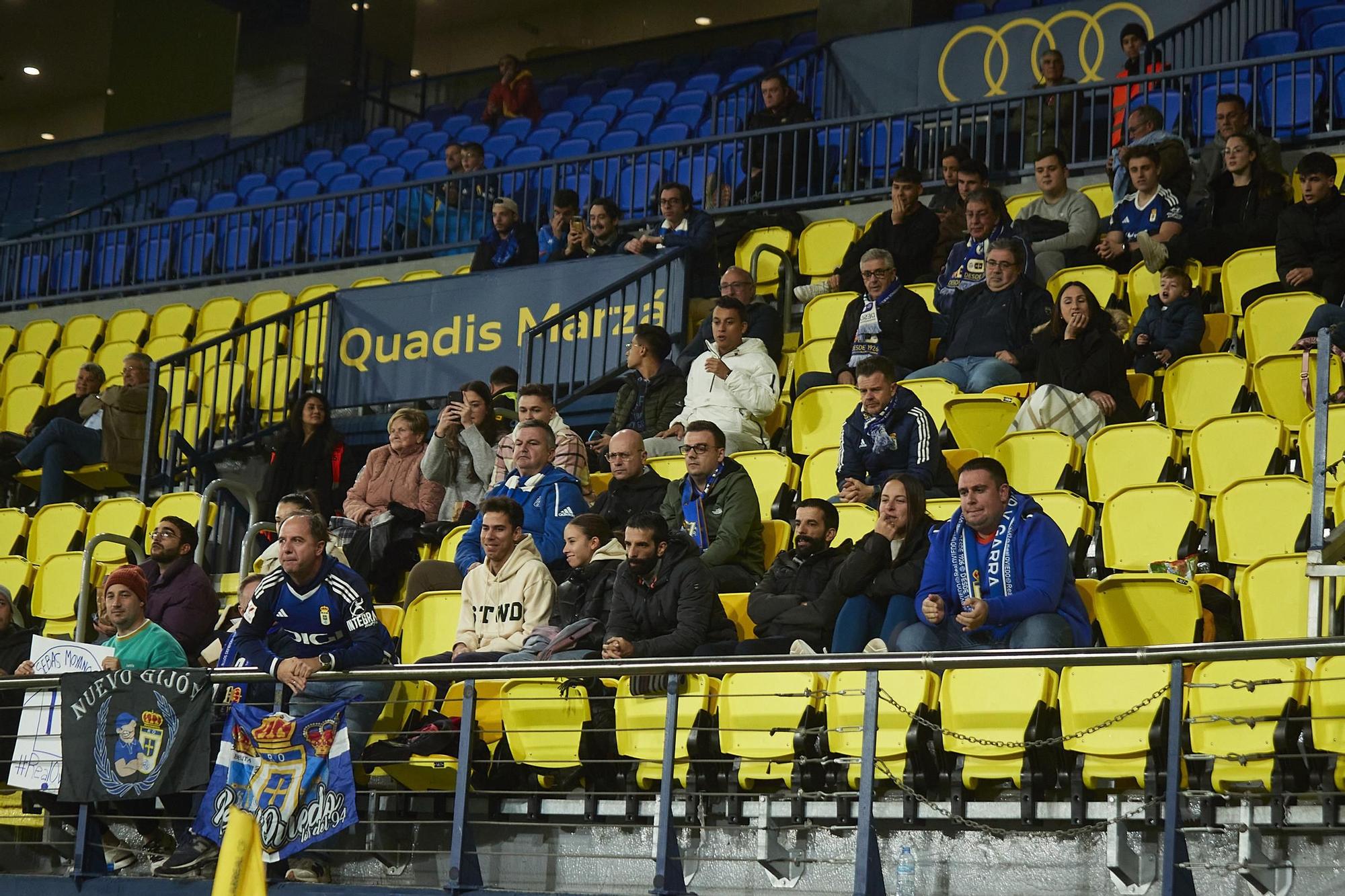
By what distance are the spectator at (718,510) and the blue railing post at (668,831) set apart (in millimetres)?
1901

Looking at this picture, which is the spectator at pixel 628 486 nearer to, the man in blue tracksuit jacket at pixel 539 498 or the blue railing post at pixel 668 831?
the man in blue tracksuit jacket at pixel 539 498

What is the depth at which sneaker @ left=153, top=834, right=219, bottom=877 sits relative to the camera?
6461 mm

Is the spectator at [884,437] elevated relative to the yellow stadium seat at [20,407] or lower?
lower

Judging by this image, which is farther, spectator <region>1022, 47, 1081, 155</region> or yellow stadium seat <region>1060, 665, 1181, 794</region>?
spectator <region>1022, 47, 1081, 155</region>

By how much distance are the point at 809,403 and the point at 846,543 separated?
208cm

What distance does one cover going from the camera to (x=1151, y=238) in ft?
30.5

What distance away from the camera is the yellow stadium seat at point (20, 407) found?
13469mm

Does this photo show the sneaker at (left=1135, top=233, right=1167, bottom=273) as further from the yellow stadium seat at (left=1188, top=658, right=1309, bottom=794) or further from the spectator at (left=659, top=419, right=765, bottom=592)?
the yellow stadium seat at (left=1188, top=658, right=1309, bottom=794)

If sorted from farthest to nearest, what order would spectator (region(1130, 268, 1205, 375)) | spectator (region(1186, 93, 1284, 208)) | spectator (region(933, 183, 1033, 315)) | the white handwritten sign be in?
spectator (region(1186, 93, 1284, 208)) → spectator (region(933, 183, 1033, 315)) → spectator (region(1130, 268, 1205, 375)) → the white handwritten sign

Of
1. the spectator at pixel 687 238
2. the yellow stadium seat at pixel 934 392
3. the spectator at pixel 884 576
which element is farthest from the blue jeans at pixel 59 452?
the spectator at pixel 884 576

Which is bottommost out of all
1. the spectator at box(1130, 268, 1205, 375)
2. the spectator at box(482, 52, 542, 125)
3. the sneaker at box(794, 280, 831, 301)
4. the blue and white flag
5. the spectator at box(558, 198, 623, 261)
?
the blue and white flag

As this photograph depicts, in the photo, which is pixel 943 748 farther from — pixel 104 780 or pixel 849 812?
pixel 104 780

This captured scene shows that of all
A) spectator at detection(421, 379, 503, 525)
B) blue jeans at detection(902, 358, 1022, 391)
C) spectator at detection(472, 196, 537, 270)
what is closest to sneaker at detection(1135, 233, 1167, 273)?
blue jeans at detection(902, 358, 1022, 391)

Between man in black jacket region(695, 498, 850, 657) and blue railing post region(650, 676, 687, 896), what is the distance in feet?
3.34
